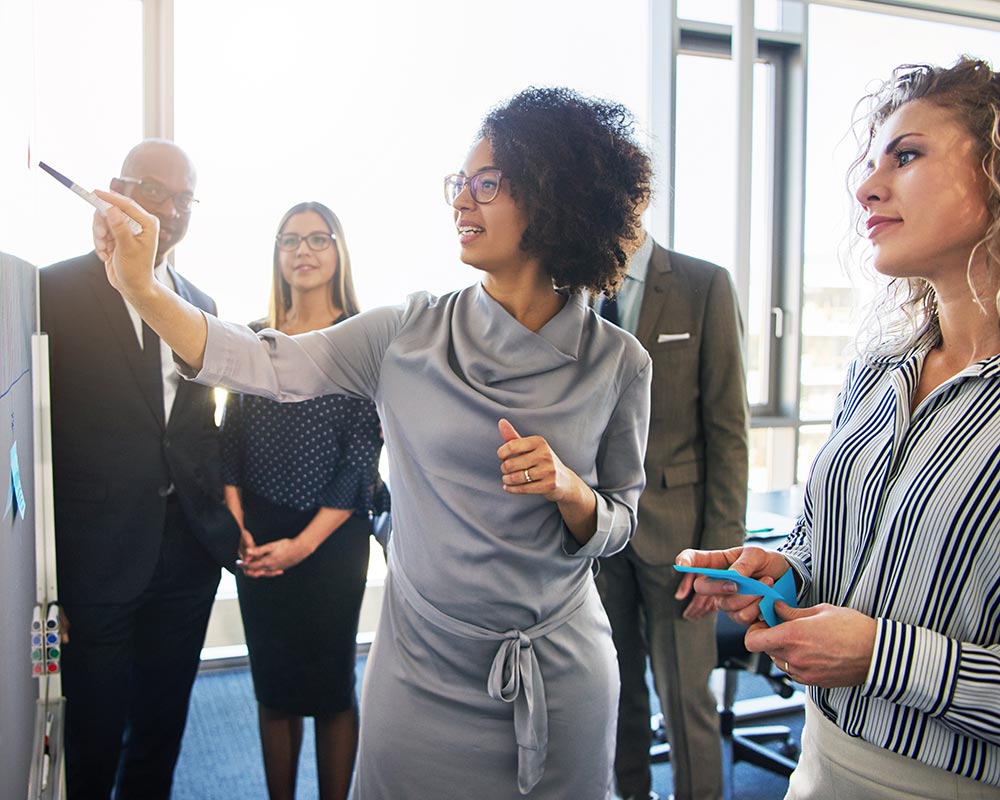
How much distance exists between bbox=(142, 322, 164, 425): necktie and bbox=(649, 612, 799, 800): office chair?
1.56 meters

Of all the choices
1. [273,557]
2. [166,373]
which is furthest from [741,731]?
[166,373]

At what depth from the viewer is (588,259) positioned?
1.45 meters

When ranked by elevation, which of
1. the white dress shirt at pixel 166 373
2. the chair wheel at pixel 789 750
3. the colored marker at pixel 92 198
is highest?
the colored marker at pixel 92 198

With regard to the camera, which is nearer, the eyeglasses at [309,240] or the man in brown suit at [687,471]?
the man in brown suit at [687,471]

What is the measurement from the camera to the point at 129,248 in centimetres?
104

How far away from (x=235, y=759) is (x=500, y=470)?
2068mm

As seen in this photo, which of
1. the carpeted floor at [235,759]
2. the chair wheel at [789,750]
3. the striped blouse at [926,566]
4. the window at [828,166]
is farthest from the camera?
the window at [828,166]

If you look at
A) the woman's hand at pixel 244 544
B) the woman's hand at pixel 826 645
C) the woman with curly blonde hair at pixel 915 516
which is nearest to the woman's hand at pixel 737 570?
the woman with curly blonde hair at pixel 915 516

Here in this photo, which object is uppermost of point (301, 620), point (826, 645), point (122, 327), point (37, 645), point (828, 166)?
point (828, 166)

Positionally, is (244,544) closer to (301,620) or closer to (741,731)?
(301,620)

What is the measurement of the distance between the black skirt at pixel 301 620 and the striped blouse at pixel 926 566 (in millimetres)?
1294

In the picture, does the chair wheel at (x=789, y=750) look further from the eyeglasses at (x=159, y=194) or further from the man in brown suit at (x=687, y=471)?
the eyeglasses at (x=159, y=194)

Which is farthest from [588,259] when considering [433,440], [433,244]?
[433,244]

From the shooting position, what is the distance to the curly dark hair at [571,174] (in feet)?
4.50
